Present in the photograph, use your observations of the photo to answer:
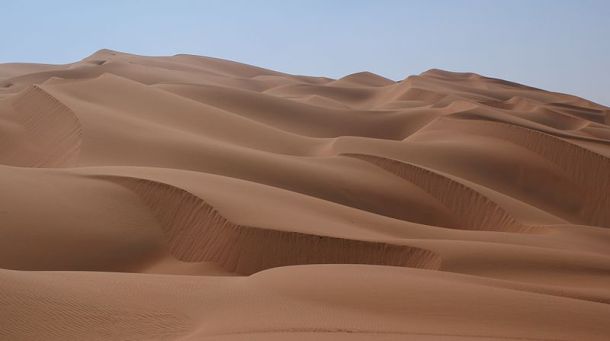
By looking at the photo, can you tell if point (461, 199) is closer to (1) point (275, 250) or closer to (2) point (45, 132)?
(1) point (275, 250)

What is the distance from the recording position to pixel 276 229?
28.5 feet

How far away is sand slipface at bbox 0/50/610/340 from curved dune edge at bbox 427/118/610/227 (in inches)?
1.5

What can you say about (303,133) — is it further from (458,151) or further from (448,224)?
(448,224)

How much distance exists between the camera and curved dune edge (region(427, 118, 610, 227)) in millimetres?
16234

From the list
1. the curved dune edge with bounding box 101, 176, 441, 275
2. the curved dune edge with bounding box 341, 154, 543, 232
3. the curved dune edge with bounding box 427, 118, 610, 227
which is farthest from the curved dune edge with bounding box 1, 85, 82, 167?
the curved dune edge with bounding box 427, 118, 610, 227

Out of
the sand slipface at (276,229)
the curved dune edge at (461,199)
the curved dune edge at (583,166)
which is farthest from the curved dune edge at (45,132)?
the curved dune edge at (583,166)

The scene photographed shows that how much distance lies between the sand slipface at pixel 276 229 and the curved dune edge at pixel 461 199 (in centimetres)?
4

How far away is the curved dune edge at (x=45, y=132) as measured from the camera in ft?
46.0

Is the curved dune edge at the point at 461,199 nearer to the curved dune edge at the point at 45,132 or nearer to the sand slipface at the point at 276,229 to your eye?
the sand slipface at the point at 276,229

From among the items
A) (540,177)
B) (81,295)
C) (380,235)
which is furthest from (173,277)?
(540,177)

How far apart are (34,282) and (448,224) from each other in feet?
29.4

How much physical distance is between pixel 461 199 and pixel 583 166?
4834 millimetres

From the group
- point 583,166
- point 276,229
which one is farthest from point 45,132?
point 583,166

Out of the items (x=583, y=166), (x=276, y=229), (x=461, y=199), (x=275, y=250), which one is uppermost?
(x=583, y=166)
